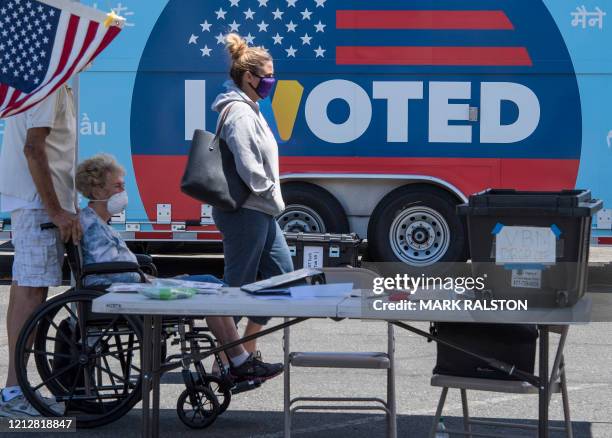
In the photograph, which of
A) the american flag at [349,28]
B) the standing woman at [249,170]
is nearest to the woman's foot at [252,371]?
the standing woman at [249,170]

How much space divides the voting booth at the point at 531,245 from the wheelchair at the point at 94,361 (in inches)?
62.6

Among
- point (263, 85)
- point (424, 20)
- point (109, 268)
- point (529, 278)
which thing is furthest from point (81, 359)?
point (424, 20)

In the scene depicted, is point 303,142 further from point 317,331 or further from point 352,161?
point 317,331

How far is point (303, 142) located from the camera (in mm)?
11180

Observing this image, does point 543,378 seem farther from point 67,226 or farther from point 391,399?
point 67,226

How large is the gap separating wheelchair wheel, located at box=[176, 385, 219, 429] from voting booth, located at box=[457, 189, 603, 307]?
166 centimetres

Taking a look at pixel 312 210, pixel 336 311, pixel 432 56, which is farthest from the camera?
pixel 312 210


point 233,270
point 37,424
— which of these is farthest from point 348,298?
point 37,424

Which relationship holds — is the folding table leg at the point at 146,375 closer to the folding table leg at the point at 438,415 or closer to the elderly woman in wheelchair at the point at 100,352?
the elderly woman in wheelchair at the point at 100,352

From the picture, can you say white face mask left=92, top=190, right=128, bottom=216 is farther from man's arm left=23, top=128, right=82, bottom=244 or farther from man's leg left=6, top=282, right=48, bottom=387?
man's leg left=6, top=282, right=48, bottom=387

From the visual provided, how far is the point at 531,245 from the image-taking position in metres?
4.56

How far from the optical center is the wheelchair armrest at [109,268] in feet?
18.4

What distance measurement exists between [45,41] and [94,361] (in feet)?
5.48

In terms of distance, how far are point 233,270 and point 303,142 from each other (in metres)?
5.31
